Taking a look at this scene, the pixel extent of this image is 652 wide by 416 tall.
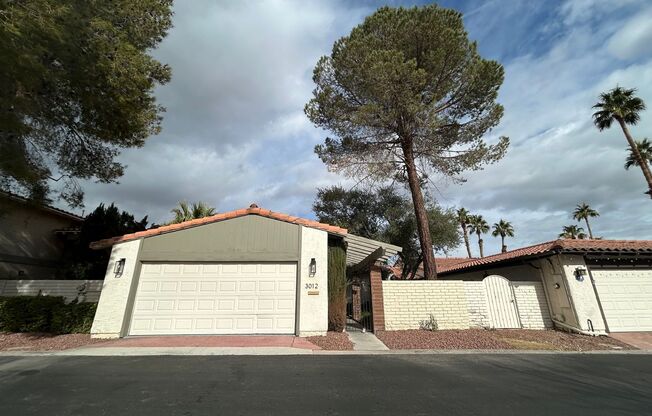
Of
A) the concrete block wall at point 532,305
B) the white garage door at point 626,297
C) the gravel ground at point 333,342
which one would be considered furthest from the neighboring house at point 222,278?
the white garage door at point 626,297

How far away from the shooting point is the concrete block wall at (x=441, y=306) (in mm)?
10273

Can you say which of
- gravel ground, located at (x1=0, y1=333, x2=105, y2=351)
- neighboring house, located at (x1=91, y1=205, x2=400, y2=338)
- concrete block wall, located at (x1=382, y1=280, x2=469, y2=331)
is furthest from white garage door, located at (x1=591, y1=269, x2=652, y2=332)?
gravel ground, located at (x1=0, y1=333, x2=105, y2=351)

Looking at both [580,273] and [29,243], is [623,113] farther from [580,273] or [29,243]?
[29,243]

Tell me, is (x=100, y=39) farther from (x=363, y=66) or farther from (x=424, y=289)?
(x=424, y=289)

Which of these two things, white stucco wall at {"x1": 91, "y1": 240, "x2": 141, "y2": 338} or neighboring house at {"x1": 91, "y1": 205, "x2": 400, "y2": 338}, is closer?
white stucco wall at {"x1": 91, "y1": 240, "x2": 141, "y2": 338}

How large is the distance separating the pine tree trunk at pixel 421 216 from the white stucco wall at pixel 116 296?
10.5m

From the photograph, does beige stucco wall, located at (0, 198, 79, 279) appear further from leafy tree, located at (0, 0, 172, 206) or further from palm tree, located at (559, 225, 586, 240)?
palm tree, located at (559, 225, 586, 240)

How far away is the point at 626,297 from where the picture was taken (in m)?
10.9

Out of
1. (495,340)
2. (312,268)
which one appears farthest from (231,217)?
(495,340)

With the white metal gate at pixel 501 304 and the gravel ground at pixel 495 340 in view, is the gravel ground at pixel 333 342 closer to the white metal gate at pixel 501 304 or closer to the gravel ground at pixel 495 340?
the gravel ground at pixel 495 340

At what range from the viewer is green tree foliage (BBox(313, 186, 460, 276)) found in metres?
19.0

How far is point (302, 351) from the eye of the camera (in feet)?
24.0

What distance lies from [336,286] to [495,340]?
4.87 m

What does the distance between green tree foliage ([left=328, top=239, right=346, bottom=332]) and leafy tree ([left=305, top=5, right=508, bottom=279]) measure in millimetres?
4322
